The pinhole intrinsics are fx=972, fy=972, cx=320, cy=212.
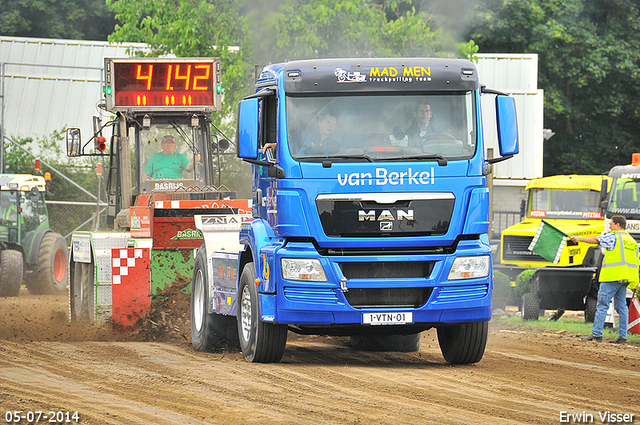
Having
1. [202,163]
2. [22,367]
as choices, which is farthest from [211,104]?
[22,367]

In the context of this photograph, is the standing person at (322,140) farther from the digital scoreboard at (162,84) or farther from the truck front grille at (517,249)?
the truck front grille at (517,249)

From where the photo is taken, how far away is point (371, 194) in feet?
29.4

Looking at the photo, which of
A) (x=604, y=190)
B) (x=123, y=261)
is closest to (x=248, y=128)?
(x=123, y=261)

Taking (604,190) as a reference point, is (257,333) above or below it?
below

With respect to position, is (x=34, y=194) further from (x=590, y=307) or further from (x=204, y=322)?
(x=590, y=307)

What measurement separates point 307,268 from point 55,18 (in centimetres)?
3249

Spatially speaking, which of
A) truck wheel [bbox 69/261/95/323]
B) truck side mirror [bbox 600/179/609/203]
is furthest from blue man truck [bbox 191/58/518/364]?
truck side mirror [bbox 600/179/609/203]

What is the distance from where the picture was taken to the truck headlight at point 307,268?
354 inches

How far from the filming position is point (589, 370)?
1005cm

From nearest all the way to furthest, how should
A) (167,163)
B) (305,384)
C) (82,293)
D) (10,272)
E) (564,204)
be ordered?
(305,384) < (167,163) < (82,293) < (564,204) < (10,272)

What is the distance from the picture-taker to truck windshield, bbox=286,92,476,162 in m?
9.12

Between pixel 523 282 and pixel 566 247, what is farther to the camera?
pixel 523 282

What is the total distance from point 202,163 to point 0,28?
2677 centimetres

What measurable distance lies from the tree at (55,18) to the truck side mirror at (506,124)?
30854mm
